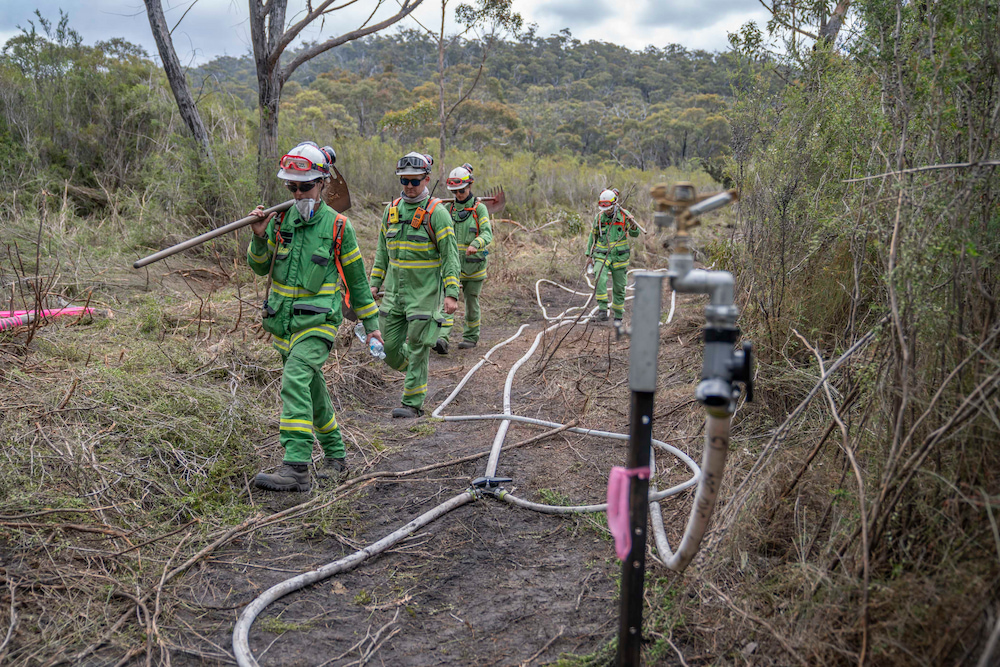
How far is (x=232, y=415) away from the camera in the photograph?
15.6ft

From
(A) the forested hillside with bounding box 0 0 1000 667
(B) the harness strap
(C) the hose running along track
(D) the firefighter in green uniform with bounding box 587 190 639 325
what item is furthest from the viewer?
(D) the firefighter in green uniform with bounding box 587 190 639 325

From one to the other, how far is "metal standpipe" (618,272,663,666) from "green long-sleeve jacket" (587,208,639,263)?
7.48 metres

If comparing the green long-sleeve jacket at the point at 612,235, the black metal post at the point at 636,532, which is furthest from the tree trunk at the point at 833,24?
the black metal post at the point at 636,532

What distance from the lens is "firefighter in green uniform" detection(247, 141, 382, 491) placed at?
4113mm

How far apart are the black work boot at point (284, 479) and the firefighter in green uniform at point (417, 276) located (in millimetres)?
1623

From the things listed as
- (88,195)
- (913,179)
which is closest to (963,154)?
(913,179)

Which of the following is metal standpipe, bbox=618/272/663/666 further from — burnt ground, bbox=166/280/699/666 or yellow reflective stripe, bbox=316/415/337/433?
yellow reflective stripe, bbox=316/415/337/433

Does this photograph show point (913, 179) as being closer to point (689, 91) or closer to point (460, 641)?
point (460, 641)

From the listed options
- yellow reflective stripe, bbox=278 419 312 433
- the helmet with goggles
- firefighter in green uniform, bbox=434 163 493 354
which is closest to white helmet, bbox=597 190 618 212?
firefighter in green uniform, bbox=434 163 493 354

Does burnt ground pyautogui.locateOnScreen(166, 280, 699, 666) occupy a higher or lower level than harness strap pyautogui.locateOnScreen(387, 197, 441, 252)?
lower

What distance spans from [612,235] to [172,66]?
21.7 ft

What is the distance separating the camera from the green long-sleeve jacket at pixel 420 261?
5.73 meters

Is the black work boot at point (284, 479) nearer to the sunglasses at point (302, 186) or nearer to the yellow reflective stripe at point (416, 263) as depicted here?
the sunglasses at point (302, 186)

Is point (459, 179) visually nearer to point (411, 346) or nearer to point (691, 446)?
point (411, 346)
